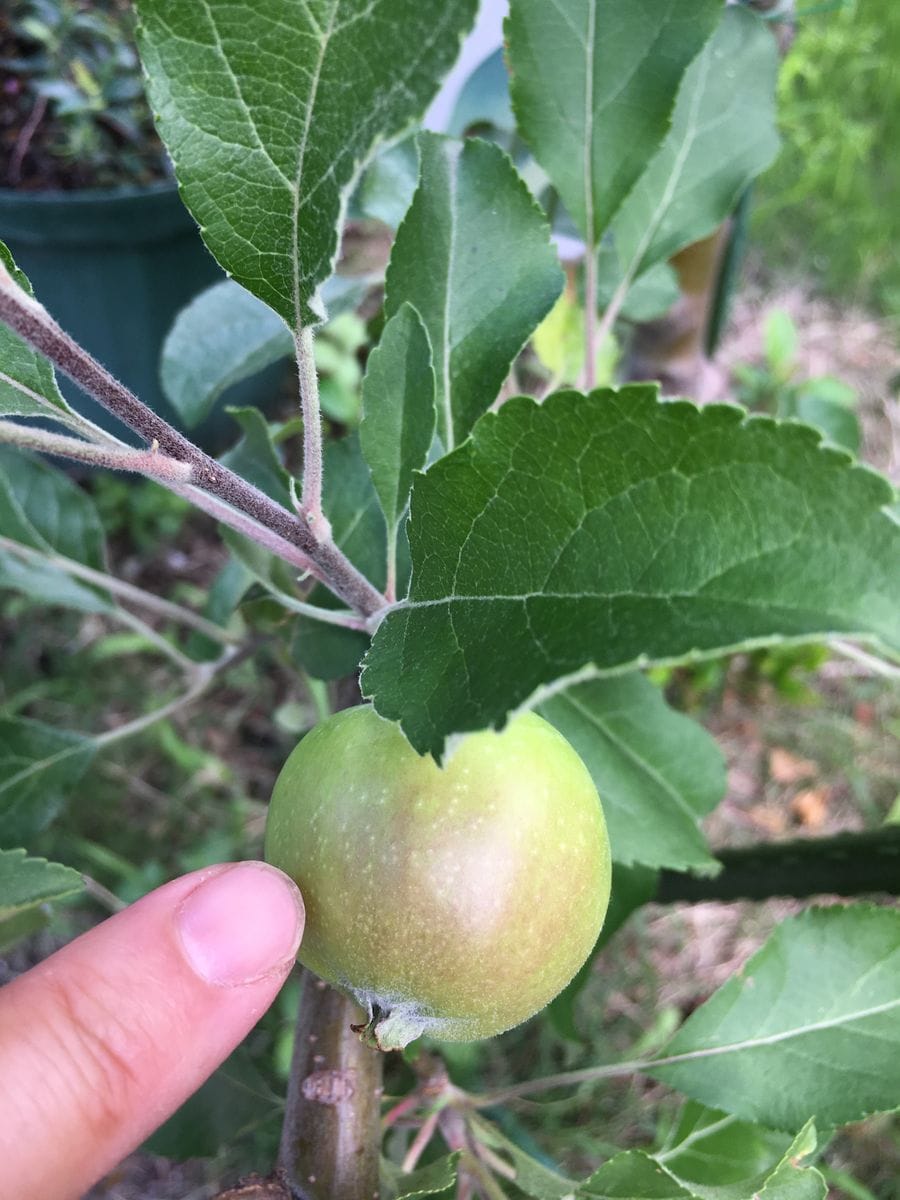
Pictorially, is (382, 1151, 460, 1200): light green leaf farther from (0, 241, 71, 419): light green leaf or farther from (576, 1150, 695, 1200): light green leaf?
(0, 241, 71, 419): light green leaf

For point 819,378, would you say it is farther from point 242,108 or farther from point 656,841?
point 242,108

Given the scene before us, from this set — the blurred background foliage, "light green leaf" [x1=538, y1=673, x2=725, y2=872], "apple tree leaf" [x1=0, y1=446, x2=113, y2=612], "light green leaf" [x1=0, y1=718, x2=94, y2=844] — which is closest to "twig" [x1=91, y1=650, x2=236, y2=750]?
"light green leaf" [x1=0, y1=718, x2=94, y2=844]

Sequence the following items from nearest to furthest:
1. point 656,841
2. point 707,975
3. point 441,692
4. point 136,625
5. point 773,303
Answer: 1. point 441,692
2. point 656,841
3. point 136,625
4. point 707,975
5. point 773,303

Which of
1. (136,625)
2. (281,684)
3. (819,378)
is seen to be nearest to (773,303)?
(819,378)

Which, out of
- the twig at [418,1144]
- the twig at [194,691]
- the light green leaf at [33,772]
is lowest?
the twig at [418,1144]

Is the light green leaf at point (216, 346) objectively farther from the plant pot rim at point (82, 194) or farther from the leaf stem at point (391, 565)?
the plant pot rim at point (82, 194)

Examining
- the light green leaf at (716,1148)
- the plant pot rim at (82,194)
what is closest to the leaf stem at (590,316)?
the light green leaf at (716,1148)
